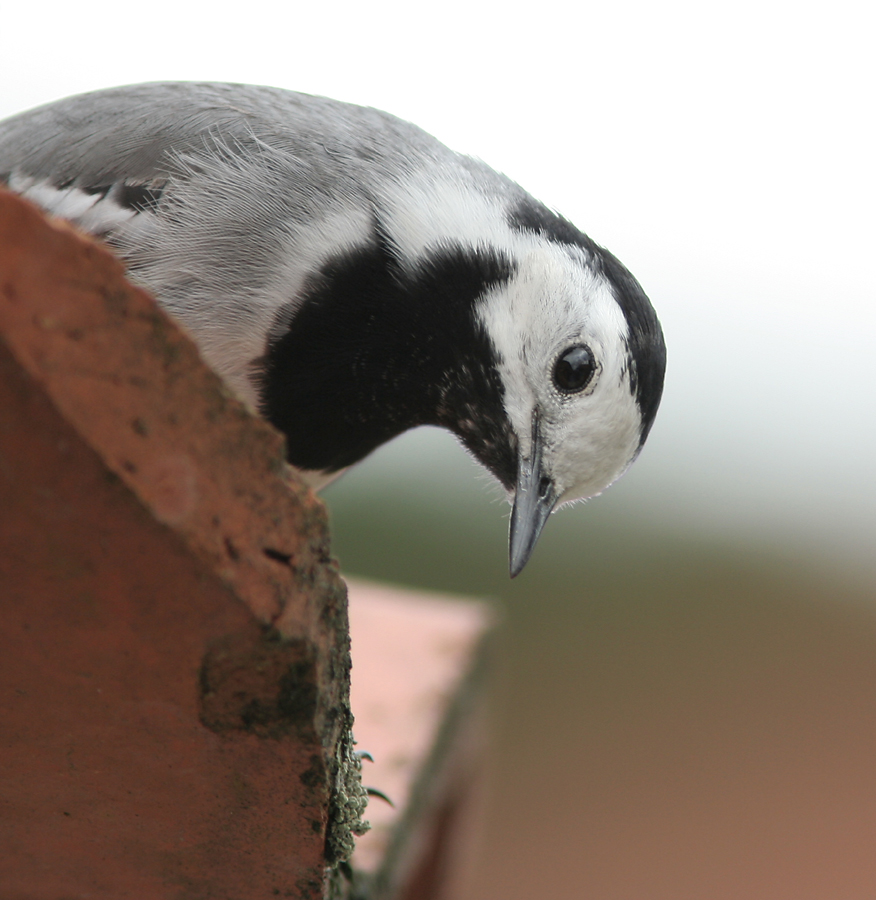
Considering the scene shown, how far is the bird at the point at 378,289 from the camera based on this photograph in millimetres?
1550

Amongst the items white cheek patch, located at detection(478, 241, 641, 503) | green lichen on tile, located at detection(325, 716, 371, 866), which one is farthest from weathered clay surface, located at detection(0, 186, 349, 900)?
white cheek patch, located at detection(478, 241, 641, 503)

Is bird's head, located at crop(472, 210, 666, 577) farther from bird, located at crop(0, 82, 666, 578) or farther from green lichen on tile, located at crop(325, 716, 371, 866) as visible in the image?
green lichen on tile, located at crop(325, 716, 371, 866)

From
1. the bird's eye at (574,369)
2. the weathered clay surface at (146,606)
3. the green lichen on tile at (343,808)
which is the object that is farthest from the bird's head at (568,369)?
the weathered clay surface at (146,606)

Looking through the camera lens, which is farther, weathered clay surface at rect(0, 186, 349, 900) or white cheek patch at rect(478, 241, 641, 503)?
white cheek patch at rect(478, 241, 641, 503)

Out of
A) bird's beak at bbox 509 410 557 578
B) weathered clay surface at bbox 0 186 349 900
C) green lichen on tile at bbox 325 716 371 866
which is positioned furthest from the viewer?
bird's beak at bbox 509 410 557 578

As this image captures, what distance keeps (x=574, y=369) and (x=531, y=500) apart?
225 mm

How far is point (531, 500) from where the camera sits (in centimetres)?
157

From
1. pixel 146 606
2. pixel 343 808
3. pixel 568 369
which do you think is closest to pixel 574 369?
pixel 568 369

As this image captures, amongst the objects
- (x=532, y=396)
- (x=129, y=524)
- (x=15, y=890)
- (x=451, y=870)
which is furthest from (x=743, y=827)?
(x=129, y=524)

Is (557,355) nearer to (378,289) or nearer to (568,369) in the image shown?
(568,369)

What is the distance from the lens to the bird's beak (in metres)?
1.52

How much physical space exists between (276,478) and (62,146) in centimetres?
135

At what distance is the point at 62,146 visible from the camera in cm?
177

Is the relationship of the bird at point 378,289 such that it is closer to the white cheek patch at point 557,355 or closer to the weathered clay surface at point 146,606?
the white cheek patch at point 557,355
